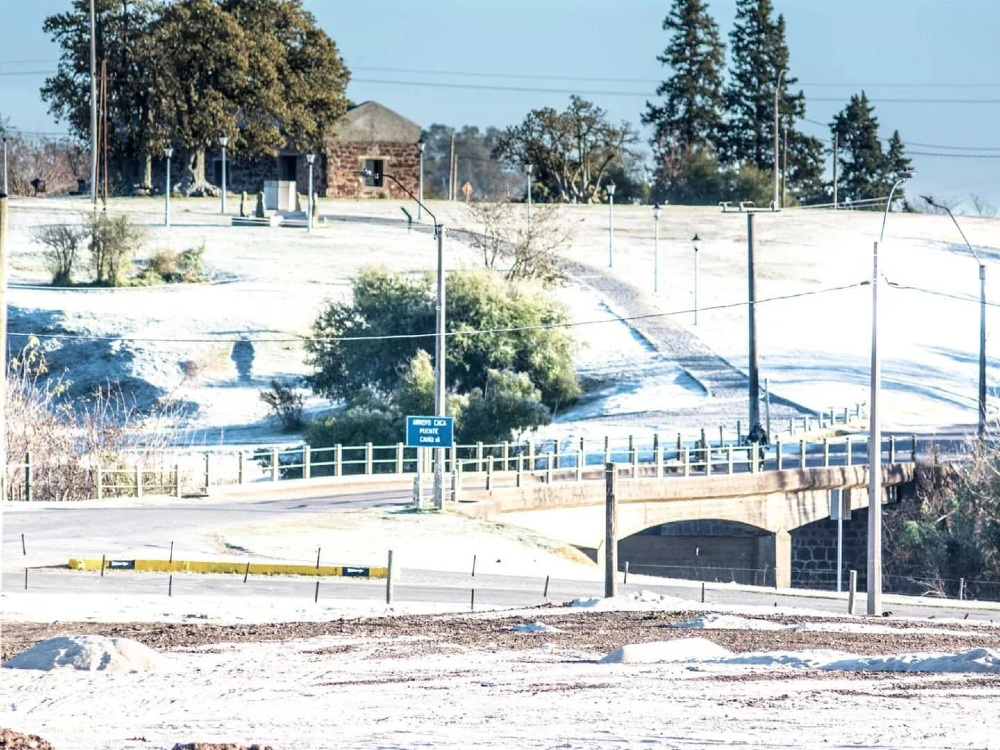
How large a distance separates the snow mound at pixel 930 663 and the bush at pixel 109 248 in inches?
2467

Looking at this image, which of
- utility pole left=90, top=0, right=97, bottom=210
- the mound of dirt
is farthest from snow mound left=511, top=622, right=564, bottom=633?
utility pole left=90, top=0, right=97, bottom=210

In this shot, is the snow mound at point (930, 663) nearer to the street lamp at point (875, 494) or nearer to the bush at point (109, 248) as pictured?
the street lamp at point (875, 494)

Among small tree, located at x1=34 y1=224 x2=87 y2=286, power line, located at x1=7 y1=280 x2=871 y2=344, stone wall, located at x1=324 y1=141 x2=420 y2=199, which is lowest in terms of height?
power line, located at x1=7 y1=280 x2=871 y2=344

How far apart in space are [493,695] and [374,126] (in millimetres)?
97482

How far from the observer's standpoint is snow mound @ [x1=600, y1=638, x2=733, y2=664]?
62.3ft

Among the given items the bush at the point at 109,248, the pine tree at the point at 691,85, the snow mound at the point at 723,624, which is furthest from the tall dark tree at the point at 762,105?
the snow mound at the point at 723,624

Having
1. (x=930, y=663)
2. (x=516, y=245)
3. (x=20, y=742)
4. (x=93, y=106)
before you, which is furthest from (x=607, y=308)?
(x=20, y=742)

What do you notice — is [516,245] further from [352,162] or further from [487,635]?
[487,635]

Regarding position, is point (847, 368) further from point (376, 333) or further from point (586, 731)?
point (586, 731)

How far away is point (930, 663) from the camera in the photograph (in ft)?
60.8

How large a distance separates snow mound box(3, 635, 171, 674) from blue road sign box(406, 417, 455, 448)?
19776 mm

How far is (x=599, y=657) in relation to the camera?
19562mm

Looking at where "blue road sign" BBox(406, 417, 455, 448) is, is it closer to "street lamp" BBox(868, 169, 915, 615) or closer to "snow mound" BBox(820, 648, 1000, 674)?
"street lamp" BBox(868, 169, 915, 615)

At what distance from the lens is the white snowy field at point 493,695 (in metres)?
14.1
